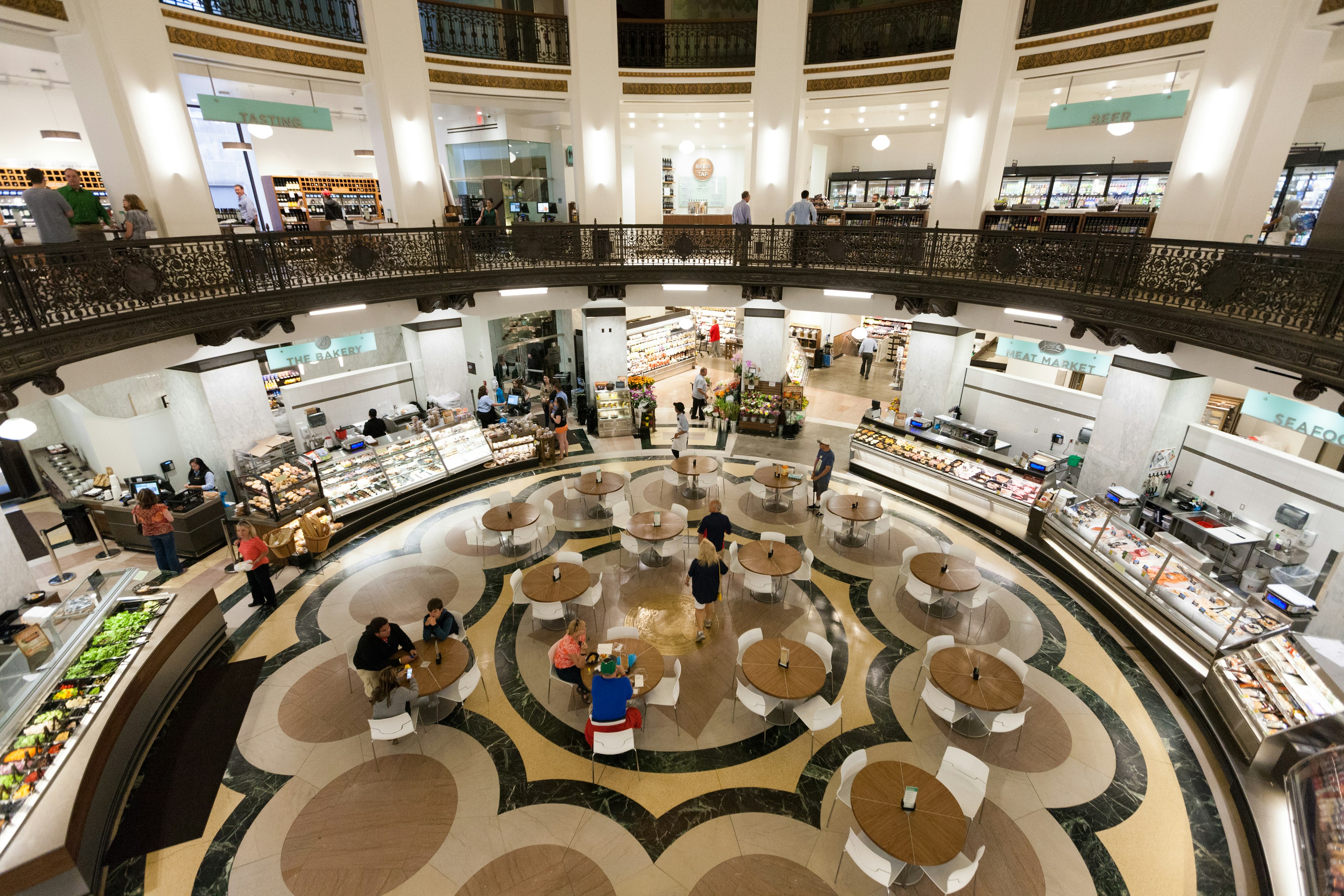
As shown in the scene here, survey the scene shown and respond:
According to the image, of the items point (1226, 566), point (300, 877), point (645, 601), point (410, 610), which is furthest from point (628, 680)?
point (1226, 566)

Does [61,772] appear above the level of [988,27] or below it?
below

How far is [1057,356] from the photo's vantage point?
39.8 ft

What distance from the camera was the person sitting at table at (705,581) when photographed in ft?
25.0

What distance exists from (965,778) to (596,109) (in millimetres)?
14672

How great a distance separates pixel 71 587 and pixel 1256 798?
50.4ft

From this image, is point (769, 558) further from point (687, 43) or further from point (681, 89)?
point (687, 43)

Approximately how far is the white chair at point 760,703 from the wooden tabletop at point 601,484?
4.91 m

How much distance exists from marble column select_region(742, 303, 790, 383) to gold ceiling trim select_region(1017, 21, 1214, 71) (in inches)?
266

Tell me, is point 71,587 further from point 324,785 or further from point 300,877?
point 300,877

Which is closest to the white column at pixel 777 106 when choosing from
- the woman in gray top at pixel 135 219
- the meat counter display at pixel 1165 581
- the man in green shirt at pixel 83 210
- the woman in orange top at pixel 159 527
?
the meat counter display at pixel 1165 581

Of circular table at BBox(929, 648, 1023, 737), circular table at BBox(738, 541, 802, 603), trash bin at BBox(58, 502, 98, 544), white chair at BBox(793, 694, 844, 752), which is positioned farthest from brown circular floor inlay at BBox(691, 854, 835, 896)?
trash bin at BBox(58, 502, 98, 544)

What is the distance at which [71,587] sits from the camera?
8.70 metres

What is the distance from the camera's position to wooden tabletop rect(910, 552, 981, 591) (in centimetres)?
809

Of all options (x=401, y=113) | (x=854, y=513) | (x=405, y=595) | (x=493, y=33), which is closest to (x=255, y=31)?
(x=401, y=113)
